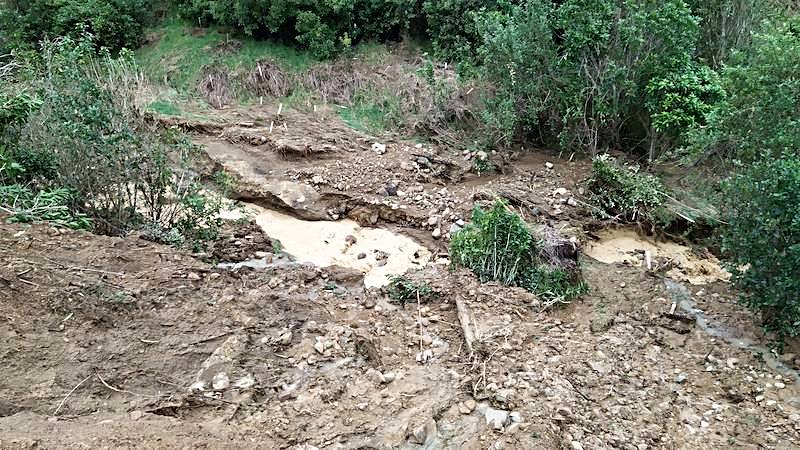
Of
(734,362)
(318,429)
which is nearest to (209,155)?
(318,429)

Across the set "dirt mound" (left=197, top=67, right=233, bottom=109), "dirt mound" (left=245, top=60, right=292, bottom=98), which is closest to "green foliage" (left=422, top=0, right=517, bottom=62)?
"dirt mound" (left=245, top=60, right=292, bottom=98)

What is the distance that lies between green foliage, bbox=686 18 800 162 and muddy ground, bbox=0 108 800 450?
1597 mm

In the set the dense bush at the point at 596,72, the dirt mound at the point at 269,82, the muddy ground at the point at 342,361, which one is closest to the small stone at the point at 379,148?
the dense bush at the point at 596,72

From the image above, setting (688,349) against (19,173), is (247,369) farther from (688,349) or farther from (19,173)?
(688,349)

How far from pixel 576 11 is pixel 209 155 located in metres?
5.93

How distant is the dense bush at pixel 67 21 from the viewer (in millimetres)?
13000

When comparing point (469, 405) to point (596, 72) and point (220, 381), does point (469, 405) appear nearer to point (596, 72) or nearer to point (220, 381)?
point (220, 381)

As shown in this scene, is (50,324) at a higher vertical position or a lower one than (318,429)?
higher

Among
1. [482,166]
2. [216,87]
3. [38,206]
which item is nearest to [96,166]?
[38,206]

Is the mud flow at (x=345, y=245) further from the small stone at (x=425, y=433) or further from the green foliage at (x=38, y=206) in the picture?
the small stone at (x=425, y=433)

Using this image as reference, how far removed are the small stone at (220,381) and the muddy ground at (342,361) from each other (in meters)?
0.04

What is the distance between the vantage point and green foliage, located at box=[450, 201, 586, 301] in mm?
7020

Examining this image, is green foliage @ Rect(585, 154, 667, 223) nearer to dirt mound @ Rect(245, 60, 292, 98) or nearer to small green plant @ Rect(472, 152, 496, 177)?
small green plant @ Rect(472, 152, 496, 177)

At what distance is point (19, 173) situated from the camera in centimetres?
643
